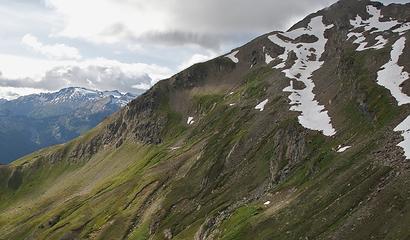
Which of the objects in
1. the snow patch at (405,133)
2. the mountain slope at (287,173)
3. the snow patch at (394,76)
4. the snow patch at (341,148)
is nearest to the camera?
the mountain slope at (287,173)

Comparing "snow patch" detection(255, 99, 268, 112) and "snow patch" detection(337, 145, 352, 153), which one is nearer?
"snow patch" detection(337, 145, 352, 153)

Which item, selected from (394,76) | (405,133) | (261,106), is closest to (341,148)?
(405,133)

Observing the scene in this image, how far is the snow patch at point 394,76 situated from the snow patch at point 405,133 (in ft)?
44.8

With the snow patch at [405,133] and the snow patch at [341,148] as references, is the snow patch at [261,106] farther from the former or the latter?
the snow patch at [405,133]

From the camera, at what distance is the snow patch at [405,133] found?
63056 mm

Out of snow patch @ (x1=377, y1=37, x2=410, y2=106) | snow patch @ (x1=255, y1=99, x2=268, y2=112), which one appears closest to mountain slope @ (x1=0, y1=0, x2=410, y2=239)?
snow patch @ (x1=377, y1=37, x2=410, y2=106)

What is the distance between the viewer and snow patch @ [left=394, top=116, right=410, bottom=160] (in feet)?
207

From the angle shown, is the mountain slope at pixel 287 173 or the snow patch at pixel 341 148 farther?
Result: the snow patch at pixel 341 148

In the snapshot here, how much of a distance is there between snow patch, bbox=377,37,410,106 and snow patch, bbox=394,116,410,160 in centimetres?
1364

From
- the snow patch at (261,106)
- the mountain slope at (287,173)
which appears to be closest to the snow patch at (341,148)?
the mountain slope at (287,173)

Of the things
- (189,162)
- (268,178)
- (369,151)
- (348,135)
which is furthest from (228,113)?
(369,151)

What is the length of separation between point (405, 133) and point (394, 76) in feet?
139

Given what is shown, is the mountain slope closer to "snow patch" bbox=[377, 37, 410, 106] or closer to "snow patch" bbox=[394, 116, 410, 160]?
"snow patch" bbox=[394, 116, 410, 160]

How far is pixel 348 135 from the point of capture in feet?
297
